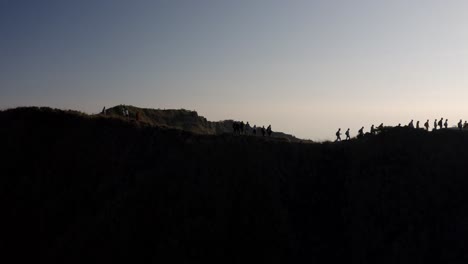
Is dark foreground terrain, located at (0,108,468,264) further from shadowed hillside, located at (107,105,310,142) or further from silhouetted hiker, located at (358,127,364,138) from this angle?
shadowed hillside, located at (107,105,310,142)

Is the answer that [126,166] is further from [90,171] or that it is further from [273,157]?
[273,157]

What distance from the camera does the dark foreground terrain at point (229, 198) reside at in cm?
3116

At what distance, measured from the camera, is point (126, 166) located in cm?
3588

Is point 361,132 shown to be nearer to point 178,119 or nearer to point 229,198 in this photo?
point 229,198

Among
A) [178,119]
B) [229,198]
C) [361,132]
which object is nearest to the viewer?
[229,198]

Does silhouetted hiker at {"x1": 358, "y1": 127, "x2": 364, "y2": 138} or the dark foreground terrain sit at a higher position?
silhouetted hiker at {"x1": 358, "y1": 127, "x2": 364, "y2": 138}


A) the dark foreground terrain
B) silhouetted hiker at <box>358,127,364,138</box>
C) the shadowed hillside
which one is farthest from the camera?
the shadowed hillside

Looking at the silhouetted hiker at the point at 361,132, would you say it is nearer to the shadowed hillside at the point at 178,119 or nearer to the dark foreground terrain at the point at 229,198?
the dark foreground terrain at the point at 229,198

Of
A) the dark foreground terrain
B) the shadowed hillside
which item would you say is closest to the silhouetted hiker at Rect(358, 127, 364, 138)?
the dark foreground terrain

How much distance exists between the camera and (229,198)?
108 ft

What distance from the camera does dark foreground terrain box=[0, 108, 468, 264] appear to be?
102ft

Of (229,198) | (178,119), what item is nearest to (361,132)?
(229,198)

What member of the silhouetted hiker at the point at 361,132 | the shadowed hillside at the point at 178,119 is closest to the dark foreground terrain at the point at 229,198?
the silhouetted hiker at the point at 361,132

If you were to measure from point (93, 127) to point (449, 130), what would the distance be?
2563 cm
